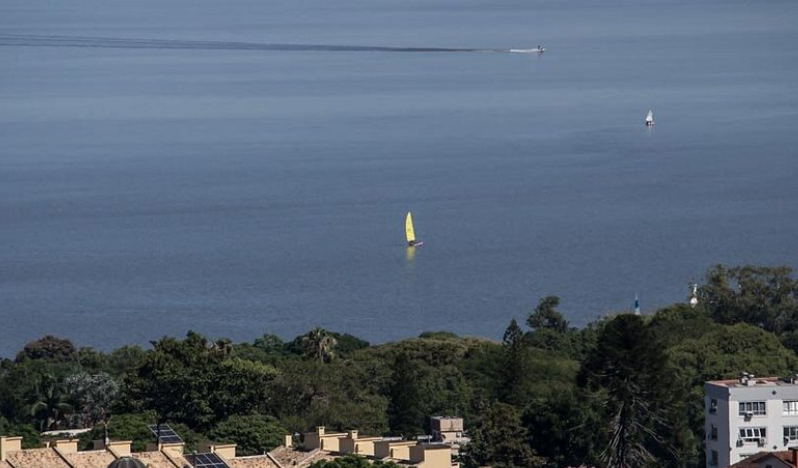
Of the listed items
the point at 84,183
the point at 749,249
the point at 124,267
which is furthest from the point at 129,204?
the point at 749,249

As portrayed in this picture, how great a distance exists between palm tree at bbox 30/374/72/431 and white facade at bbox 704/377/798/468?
16.1m

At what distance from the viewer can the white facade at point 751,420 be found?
4741 cm

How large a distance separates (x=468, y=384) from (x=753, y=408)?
12.5 metres

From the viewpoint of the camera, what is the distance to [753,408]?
157ft

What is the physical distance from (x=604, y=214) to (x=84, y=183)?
3282cm

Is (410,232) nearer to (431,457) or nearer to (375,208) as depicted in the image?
(375,208)

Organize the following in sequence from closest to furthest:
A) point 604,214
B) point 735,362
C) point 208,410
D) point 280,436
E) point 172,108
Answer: point 280,436 < point 208,410 < point 735,362 < point 604,214 < point 172,108

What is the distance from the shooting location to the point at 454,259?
108m

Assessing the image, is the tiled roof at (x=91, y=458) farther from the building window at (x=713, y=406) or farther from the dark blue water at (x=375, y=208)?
the dark blue water at (x=375, y=208)

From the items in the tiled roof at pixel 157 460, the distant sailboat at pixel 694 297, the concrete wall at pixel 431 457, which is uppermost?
the distant sailboat at pixel 694 297

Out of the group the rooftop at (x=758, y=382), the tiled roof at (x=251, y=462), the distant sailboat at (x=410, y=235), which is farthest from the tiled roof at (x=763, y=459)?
the distant sailboat at (x=410, y=235)

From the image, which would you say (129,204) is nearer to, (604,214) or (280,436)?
(604,214)

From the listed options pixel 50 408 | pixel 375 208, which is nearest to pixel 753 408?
pixel 50 408

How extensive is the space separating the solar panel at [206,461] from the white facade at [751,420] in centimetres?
1825
